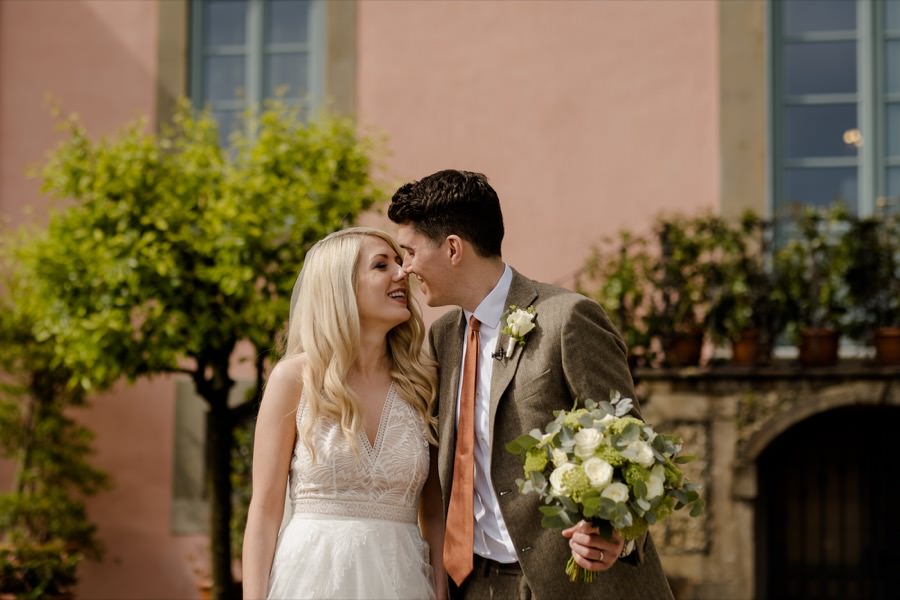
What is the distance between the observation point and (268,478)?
3.52 metres

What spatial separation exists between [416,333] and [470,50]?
491 cm

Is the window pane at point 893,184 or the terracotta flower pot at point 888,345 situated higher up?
the window pane at point 893,184

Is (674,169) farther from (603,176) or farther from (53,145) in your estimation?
(53,145)

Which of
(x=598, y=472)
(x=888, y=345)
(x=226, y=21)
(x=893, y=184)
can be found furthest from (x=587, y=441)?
(x=226, y=21)

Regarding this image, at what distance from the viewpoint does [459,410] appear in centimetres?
355

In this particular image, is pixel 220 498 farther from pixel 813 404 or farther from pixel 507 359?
pixel 507 359

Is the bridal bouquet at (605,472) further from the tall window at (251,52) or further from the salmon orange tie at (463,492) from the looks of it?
the tall window at (251,52)

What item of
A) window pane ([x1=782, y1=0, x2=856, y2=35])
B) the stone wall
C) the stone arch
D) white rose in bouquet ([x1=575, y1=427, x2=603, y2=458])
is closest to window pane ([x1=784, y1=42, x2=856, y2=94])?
window pane ([x1=782, y1=0, x2=856, y2=35])

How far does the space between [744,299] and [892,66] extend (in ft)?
7.02

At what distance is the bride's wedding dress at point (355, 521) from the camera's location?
353 centimetres

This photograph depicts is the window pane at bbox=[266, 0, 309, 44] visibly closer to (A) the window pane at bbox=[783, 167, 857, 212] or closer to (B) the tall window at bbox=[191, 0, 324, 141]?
(B) the tall window at bbox=[191, 0, 324, 141]

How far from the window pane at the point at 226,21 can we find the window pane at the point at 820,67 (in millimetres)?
3799

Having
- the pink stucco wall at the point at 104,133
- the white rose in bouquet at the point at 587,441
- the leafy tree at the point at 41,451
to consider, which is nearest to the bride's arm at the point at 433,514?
the white rose in bouquet at the point at 587,441

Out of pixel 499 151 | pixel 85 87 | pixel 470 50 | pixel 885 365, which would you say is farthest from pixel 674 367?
pixel 85 87
